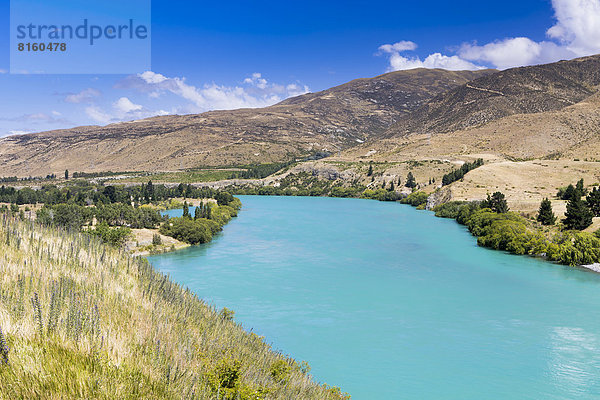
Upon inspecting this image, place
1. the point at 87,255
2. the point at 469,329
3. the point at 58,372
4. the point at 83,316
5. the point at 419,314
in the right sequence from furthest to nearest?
the point at 419,314
the point at 469,329
the point at 87,255
the point at 83,316
the point at 58,372

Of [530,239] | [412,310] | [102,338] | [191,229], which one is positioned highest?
[102,338]

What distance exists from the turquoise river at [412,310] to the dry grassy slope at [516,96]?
5288 inches

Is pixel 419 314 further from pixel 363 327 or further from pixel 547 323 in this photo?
pixel 547 323

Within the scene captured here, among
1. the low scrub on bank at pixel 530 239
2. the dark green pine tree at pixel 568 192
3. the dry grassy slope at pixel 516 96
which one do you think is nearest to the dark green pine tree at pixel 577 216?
the low scrub on bank at pixel 530 239

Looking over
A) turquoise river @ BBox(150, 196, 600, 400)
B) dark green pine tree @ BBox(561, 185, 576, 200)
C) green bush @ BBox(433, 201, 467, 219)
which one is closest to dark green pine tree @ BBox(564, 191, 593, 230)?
turquoise river @ BBox(150, 196, 600, 400)

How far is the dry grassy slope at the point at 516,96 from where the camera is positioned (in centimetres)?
16738

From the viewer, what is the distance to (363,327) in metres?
26.7

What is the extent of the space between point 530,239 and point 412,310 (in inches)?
1002

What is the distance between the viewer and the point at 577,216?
48.4m

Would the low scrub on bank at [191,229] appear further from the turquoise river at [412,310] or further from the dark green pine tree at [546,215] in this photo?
the dark green pine tree at [546,215]

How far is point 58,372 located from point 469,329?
86.2ft

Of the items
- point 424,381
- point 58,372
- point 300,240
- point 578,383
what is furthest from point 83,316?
point 300,240

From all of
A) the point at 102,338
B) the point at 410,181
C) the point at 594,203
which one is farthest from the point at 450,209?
the point at 102,338

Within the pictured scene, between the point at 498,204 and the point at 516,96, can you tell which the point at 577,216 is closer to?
the point at 498,204
